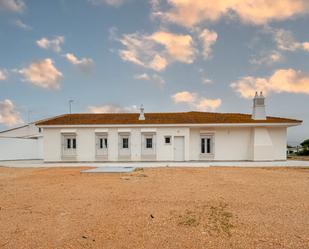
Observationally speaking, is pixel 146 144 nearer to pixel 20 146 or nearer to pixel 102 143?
pixel 102 143

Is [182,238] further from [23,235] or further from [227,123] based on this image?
[227,123]

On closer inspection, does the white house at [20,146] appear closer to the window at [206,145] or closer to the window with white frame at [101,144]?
the window with white frame at [101,144]

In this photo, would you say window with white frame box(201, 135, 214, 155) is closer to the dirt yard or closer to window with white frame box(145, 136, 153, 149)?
window with white frame box(145, 136, 153, 149)

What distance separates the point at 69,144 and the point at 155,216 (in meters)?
15.0

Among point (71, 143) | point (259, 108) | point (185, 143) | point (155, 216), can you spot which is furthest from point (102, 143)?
point (155, 216)

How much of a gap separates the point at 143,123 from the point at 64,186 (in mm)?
9741

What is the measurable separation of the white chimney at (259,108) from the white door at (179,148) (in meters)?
6.21

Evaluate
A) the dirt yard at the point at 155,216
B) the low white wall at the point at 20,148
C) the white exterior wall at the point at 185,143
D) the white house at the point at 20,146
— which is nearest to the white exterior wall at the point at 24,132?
the white house at the point at 20,146

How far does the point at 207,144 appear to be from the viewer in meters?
19.0

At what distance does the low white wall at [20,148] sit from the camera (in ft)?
71.4

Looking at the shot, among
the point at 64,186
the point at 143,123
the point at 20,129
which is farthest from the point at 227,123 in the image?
the point at 20,129

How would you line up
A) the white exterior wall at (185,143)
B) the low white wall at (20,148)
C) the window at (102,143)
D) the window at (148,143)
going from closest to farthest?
the white exterior wall at (185,143) → the window at (148,143) → the window at (102,143) → the low white wall at (20,148)

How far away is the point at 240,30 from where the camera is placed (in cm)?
1723

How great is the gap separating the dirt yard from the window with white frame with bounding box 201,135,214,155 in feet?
32.6
